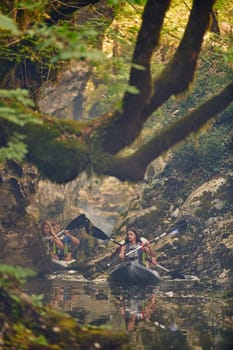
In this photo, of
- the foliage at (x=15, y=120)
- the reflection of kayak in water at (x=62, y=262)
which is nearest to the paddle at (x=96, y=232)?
the reflection of kayak in water at (x=62, y=262)

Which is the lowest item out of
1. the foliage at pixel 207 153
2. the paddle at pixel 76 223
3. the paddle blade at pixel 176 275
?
the paddle blade at pixel 176 275

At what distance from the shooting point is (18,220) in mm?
20438

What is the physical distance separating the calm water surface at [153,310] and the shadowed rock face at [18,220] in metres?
0.98

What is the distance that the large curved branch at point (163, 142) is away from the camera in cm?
1395

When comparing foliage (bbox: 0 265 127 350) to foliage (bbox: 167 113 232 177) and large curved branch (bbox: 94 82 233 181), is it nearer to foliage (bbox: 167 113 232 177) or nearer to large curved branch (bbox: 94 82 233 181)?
large curved branch (bbox: 94 82 233 181)

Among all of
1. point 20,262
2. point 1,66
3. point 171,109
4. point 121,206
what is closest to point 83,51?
point 1,66

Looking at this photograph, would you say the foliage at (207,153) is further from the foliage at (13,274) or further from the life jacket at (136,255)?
the foliage at (13,274)

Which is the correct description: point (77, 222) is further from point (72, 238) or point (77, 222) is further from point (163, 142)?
point (163, 142)

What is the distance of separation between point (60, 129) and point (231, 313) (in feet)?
16.4

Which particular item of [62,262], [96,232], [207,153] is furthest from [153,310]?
[207,153]

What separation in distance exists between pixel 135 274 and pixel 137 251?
1.35 m

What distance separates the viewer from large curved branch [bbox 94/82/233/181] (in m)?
14.0

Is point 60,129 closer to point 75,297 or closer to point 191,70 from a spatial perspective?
point 191,70

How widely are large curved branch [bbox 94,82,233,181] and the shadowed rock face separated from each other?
6.12m
